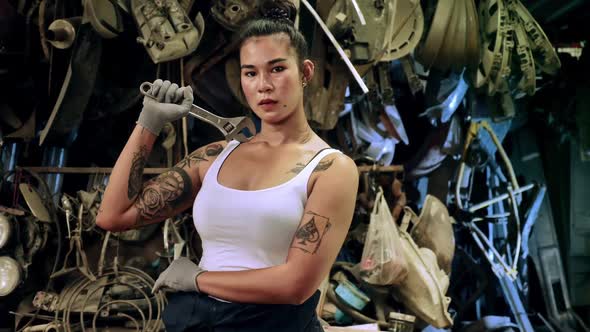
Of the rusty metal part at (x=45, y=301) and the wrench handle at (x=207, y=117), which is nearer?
the wrench handle at (x=207, y=117)

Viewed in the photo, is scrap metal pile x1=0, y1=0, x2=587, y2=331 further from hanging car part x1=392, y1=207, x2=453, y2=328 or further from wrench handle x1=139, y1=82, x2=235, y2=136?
wrench handle x1=139, y1=82, x2=235, y2=136

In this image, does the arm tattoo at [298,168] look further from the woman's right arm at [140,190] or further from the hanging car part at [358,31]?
the hanging car part at [358,31]

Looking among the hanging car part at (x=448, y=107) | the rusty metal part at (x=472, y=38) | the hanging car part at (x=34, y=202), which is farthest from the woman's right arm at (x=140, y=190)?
the hanging car part at (x=448, y=107)

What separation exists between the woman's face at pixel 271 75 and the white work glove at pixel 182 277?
450 millimetres

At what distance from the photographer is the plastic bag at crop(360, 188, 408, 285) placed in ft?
10.7

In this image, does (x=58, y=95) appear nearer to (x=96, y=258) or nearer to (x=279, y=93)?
(x=96, y=258)

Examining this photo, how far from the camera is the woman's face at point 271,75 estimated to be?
66.4 inches

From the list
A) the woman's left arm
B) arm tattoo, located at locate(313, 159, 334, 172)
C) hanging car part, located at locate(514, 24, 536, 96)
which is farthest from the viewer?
hanging car part, located at locate(514, 24, 536, 96)

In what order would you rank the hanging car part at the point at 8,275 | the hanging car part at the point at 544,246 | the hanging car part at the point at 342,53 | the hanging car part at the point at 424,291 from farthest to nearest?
the hanging car part at the point at 544,246
the hanging car part at the point at 424,291
the hanging car part at the point at 8,275
the hanging car part at the point at 342,53

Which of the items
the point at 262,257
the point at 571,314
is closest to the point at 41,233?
the point at 262,257

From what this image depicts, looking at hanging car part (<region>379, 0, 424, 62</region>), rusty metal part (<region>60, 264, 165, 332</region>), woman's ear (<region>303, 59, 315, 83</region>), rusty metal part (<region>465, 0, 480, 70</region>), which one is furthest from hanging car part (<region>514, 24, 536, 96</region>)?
woman's ear (<region>303, 59, 315, 83</region>)

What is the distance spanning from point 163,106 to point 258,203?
14.9 inches

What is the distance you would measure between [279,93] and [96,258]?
224cm

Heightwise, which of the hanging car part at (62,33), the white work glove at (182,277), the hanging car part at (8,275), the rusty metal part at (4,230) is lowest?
the hanging car part at (8,275)
